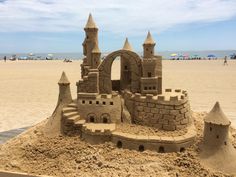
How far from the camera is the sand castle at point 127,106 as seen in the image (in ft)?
29.5

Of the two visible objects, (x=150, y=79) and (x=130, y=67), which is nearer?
(x=150, y=79)

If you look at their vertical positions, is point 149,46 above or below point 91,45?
below

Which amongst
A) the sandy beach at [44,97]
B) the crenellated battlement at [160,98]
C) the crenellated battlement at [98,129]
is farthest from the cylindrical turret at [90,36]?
the sandy beach at [44,97]

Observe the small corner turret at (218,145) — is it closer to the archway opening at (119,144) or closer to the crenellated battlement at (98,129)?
the archway opening at (119,144)

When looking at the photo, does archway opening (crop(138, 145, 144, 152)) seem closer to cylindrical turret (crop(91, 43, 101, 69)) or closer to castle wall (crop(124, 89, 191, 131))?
castle wall (crop(124, 89, 191, 131))

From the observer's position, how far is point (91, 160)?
28.6 feet

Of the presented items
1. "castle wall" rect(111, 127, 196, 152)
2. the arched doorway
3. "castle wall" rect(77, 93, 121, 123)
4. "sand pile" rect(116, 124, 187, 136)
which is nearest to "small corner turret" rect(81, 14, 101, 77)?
the arched doorway

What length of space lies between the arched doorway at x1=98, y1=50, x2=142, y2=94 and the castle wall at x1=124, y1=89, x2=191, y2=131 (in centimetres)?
71

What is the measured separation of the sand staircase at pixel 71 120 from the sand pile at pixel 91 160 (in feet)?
1.09

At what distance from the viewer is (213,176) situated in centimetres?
798

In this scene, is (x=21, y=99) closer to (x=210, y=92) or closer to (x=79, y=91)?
(x=79, y=91)

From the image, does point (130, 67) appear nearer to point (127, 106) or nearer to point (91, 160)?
point (127, 106)

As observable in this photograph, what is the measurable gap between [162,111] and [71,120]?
329 cm

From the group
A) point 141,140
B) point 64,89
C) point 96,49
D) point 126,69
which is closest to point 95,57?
point 96,49
